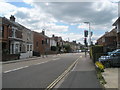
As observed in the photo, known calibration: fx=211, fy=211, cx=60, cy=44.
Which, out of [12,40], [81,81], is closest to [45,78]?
[81,81]

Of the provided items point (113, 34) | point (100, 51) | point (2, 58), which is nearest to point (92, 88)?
point (100, 51)

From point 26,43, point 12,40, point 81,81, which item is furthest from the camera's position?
point 26,43

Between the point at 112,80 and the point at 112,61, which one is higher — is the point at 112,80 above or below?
below

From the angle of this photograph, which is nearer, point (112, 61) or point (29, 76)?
point (29, 76)

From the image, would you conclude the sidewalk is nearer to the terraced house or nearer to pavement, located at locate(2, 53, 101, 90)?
pavement, located at locate(2, 53, 101, 90)

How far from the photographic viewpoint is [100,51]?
979 inches

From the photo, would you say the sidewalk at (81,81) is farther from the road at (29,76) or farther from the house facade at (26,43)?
the house facade at (26,43)

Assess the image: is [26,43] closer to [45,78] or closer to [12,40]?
[12,40]

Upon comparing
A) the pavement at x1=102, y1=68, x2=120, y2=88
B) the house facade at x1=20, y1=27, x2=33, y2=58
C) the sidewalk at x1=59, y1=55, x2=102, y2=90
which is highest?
the house facade at x1=20, y1=27, x2=33, y2=58

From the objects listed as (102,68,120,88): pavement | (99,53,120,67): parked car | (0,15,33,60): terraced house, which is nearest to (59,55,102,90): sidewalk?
(102,68,120,88): pavement

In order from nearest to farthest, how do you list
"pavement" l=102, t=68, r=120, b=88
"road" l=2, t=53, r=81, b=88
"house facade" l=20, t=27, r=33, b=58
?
"pavement" l=102, t=68, r=120, b=88, "road" l=2, t=53, r=81, b=88, "house facade" l=20, t=27, r=33, b=58

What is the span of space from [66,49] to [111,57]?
101126 mm

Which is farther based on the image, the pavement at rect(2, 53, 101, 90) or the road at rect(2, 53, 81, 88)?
the road at rect(2, 53, 81, 88)

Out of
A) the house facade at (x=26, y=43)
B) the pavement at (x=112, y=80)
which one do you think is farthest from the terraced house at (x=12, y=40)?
the pavement at (x=112, y=80)
